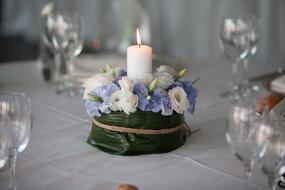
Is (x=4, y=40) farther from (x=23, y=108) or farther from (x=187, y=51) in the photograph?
(x=23, y=108)

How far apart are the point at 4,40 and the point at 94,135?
4.21 m

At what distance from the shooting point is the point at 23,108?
0.95 m

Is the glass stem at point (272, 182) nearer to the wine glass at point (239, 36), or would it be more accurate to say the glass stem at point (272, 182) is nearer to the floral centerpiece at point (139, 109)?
the floral centerpiece at point (139, 109)

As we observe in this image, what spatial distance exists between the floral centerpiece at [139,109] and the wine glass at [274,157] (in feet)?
0.81

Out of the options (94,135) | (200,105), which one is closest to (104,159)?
(94,135)

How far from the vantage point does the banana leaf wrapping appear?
1090mm

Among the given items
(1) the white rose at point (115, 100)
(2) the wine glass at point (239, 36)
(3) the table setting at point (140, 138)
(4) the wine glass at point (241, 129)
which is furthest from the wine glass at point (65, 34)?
(4) the wine glass at point (241, 129)

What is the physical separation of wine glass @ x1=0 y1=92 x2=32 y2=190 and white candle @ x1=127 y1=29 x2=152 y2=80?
0.87 feet

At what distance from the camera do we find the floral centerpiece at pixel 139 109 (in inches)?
42.2

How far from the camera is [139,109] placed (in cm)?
108

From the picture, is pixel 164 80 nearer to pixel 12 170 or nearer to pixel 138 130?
pixel 138 130

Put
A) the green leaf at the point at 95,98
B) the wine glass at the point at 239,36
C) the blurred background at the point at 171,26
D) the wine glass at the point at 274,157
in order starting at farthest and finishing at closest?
the blurred background at the point at 171,26
the wine glass at the point at 239,36
the green leaf at the point at 95,98
the wine glass at the point at 274,157

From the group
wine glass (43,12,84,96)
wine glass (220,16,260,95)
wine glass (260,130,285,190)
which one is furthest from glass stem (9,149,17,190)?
wine glass (220,16,260,95)

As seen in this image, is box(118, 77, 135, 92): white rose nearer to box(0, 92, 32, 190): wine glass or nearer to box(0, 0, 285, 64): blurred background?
box(0, 92, 32, 190): wine glass
